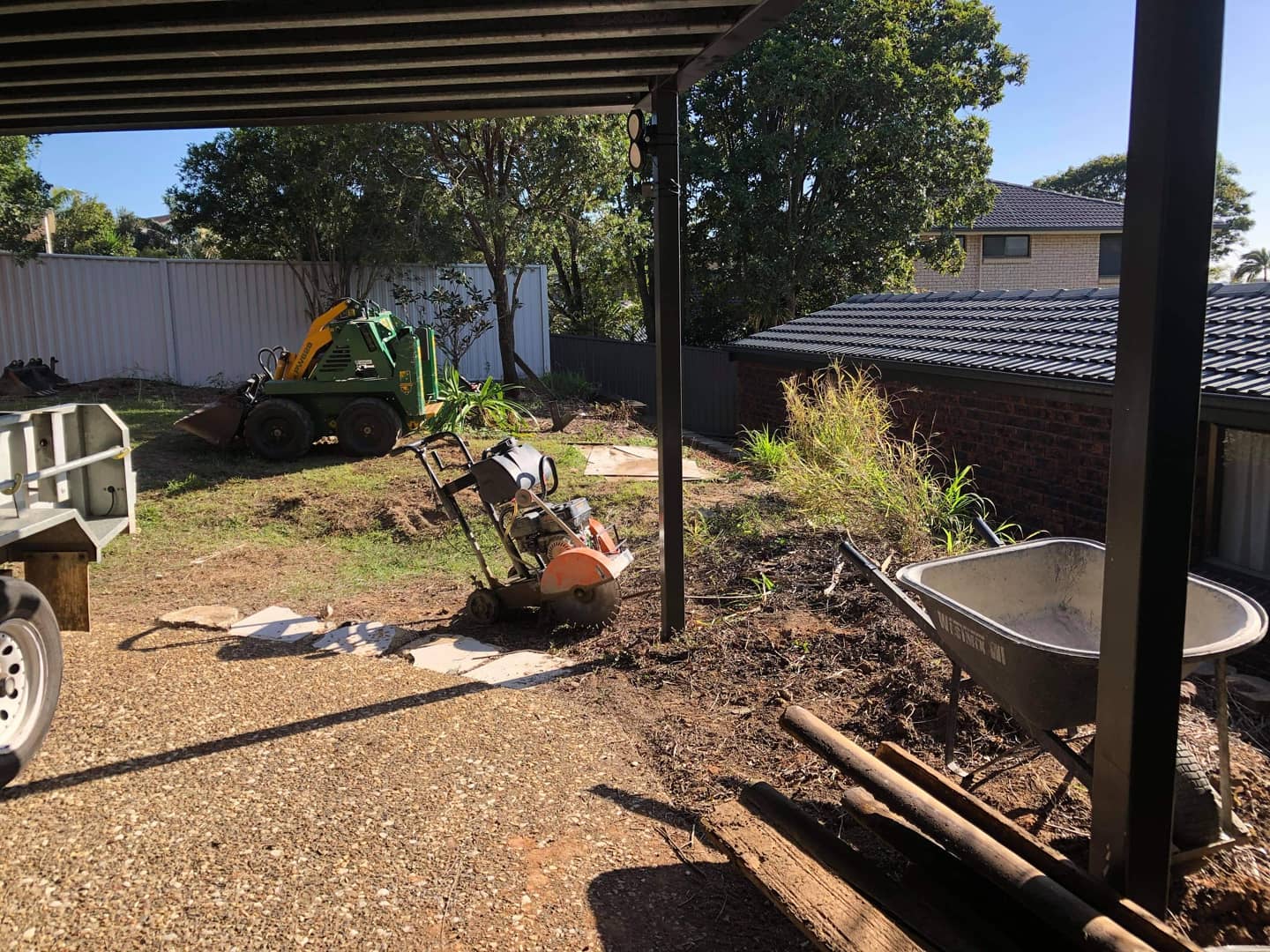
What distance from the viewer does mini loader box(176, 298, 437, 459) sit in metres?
10.8

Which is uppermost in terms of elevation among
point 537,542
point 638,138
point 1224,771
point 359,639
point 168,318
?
point 638,138

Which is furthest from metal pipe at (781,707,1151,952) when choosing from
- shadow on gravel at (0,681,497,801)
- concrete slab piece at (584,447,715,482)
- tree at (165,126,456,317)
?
tree at (165,126,456,317)

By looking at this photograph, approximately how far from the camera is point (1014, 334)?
1009 centimetres

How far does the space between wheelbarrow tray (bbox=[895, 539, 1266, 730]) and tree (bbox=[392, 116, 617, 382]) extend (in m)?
12.9

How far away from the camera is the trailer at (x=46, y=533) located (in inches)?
146

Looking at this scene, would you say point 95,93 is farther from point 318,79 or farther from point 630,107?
point 630,107

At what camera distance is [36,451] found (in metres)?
4.08

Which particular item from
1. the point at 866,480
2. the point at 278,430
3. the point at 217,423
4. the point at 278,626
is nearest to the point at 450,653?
the point at 278,626

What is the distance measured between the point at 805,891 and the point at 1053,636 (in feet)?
5.92

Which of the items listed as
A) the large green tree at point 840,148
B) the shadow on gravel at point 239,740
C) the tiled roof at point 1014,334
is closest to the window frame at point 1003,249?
the large green tree at point 840,148

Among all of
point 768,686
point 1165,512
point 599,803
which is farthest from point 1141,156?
point 768,686

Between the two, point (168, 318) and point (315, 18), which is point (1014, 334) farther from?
point (168, 318)

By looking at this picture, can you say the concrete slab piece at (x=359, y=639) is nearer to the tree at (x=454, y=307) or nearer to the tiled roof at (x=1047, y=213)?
the tree at (x=454, y=307)

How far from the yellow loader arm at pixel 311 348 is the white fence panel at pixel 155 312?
6.97 metres
